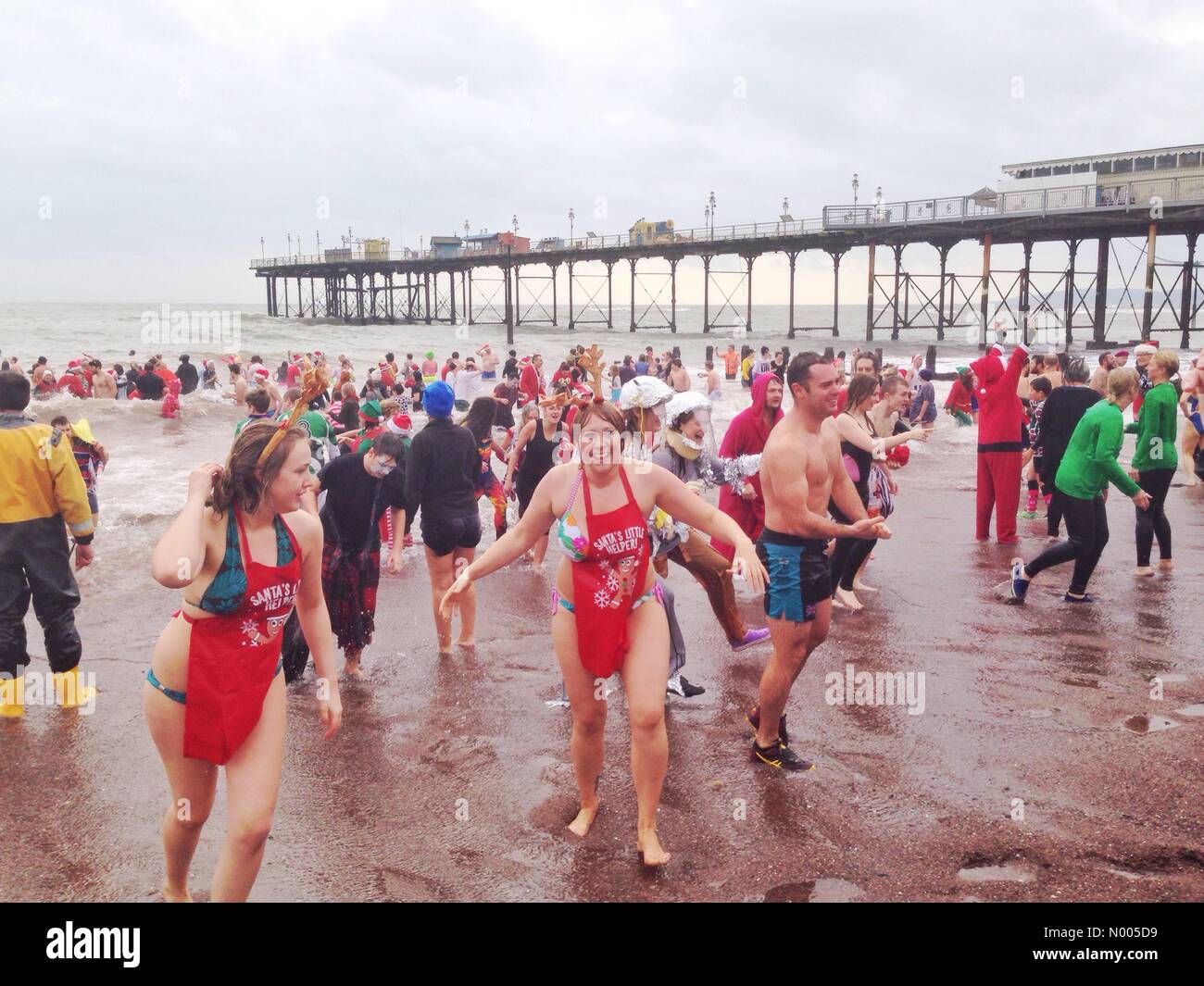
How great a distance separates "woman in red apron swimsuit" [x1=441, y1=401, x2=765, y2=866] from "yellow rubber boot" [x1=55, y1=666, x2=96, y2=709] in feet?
9.05

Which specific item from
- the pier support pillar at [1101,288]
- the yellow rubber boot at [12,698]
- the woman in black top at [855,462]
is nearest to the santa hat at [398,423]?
the yellow rubber boot at [12,698]

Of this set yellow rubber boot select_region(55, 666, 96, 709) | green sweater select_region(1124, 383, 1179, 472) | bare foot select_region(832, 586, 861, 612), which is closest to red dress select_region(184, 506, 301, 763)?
yellow rubber boot select_region(55, 666, 96, 709)

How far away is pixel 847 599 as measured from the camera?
23.4ft

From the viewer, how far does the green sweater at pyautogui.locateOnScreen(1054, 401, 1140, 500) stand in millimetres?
6594

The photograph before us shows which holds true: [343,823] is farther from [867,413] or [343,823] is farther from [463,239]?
[463,239]

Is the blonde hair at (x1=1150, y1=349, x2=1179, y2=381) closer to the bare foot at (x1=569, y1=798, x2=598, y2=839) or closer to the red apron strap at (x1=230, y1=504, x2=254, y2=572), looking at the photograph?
the bare foot at (x1=569, y1=798, x2=598, y2=839)

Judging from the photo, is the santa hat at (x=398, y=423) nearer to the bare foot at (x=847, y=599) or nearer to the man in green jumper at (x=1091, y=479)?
the bare foot at (x=847, y=599)

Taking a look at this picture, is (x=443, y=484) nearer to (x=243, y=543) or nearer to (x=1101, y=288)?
(x=243, y=543)

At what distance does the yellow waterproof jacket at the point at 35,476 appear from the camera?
483 centimetres

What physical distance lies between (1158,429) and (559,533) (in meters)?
6.01

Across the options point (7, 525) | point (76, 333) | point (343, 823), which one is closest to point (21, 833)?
point (343, 823)

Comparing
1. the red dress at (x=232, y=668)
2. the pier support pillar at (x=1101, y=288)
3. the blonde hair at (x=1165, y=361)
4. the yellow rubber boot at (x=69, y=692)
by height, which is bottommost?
the yellow rubber boot at (x=69, y=692)

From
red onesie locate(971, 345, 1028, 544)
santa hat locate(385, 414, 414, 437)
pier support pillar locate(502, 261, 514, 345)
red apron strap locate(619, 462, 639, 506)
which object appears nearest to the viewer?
red apron strap locate(619, 462, 639, 506)

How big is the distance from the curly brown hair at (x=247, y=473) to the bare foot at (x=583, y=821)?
1.85 meters
